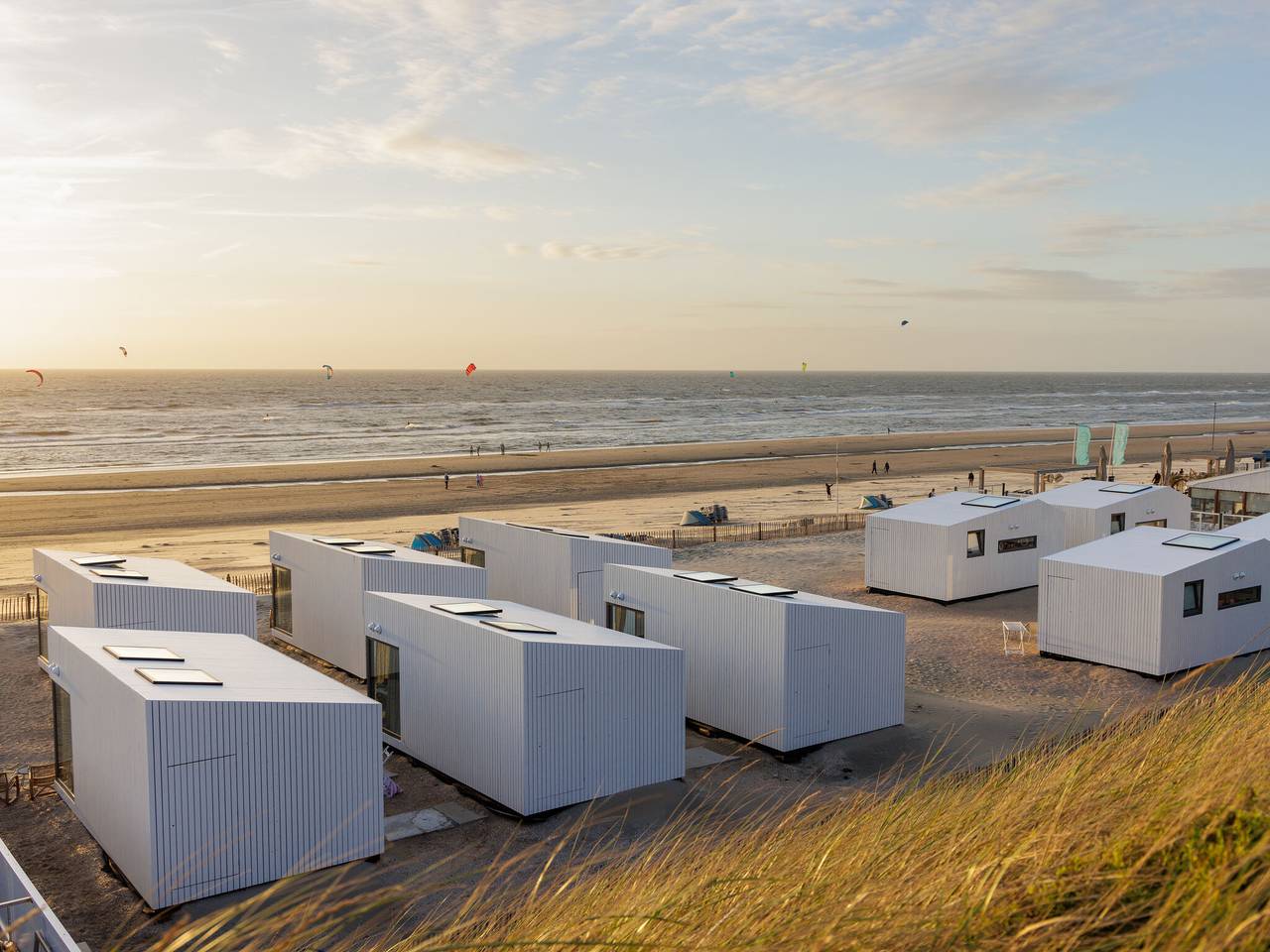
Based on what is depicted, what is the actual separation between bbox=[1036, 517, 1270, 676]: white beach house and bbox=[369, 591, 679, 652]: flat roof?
10.8 metres

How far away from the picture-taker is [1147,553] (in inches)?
885

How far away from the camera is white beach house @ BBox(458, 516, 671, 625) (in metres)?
23.8

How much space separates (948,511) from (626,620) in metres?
12.7

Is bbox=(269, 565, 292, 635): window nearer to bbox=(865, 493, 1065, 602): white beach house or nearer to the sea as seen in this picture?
bbox=(865, 493, 1065, 602): white beach house

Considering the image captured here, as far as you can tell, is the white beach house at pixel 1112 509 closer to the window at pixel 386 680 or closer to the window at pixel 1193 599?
the window at pixel 1193 599

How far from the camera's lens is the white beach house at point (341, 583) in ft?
69.3

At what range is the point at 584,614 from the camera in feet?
78.6

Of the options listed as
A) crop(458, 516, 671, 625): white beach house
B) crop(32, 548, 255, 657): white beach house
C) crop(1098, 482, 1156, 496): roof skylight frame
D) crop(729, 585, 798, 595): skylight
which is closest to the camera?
crop(729, 585, 798, 595): skylight

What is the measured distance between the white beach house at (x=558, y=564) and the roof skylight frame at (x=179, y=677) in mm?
11105

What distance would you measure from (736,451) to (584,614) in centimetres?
6248

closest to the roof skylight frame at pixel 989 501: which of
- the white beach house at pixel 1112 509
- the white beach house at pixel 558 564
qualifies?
the white beach house at pixel 1112 509

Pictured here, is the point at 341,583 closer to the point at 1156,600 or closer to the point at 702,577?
the point at 702,577

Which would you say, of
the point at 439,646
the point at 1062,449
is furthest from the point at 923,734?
the point at 1062,449

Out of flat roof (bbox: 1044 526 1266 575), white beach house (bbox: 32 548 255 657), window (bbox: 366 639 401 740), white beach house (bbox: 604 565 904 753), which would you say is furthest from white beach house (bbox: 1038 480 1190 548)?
white beach house (bbox: 32 548 255 657)
